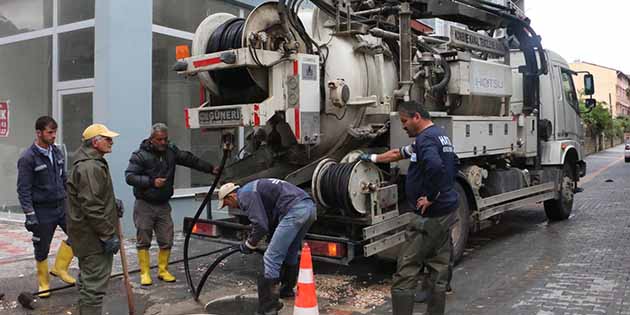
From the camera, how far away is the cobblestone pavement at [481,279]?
539cm

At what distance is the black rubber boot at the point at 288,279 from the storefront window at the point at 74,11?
5601mm

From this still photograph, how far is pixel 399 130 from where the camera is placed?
249 inches

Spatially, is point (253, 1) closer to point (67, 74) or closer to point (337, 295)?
point (67, 74)

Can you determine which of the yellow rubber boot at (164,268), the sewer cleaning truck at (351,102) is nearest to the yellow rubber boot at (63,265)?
the yellow rubber boot at (164,268)

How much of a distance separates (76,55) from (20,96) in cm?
214

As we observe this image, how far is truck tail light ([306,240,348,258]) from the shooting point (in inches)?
214

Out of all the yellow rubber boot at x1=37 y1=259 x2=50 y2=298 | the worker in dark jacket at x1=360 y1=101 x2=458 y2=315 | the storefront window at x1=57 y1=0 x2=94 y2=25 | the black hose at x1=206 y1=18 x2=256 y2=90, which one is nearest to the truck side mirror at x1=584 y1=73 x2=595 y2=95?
the worker in dark jacket at x1=360 y1=101 x2=458 y2=315

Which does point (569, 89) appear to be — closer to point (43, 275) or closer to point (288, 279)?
point (288, 279)

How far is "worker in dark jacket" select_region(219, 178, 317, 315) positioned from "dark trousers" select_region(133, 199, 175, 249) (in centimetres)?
154

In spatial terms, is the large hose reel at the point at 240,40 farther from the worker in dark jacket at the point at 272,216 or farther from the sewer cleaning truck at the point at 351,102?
the worker in dark jacket at the point at 272,216

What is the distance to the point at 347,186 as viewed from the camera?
552 cm

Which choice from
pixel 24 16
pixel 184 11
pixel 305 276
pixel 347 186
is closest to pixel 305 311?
pixel 305 276

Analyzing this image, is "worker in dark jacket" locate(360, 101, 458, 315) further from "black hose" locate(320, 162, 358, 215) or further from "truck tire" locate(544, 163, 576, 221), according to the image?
"truck tire" locate(544, 163, 576, 221)

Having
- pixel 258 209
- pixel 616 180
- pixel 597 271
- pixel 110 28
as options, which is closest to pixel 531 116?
pixel 597 271
